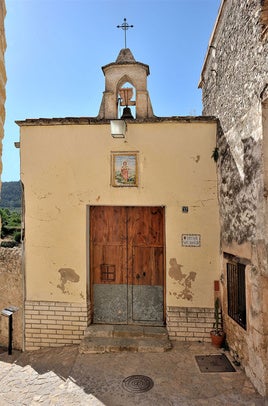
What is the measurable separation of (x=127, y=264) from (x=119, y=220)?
3.30ft

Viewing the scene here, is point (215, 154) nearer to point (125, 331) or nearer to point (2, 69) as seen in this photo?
point (125, 331)

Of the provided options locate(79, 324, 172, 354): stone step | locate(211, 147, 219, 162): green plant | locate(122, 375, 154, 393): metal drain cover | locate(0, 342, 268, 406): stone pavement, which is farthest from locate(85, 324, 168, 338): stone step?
locate(211, 147, 219, 162): green plant

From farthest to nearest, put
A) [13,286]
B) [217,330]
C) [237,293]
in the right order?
1. [13,286]
2. [217,330]
3. [237,293]

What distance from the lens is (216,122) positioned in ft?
19.7

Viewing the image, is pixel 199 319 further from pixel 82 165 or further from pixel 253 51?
pixel 253 51

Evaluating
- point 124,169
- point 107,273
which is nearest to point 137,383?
point 107,273

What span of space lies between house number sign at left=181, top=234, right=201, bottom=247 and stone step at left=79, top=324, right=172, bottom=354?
1.90m

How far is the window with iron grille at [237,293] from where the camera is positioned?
195 inches

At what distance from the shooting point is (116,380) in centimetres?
458

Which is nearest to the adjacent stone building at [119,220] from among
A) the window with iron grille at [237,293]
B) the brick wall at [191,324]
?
the brick wall at [191,324]

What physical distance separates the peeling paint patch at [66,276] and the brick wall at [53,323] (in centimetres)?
39

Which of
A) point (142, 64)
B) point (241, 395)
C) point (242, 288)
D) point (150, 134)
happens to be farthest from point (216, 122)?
point (241, 395)

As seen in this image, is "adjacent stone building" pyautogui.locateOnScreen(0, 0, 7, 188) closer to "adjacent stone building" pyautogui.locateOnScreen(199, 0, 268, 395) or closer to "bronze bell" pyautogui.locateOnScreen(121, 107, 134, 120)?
"adjacent stone building" pyautogui.locateOnScreen(199, 0, 268, 395)

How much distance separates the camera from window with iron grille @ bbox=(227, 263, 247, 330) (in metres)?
4.95
